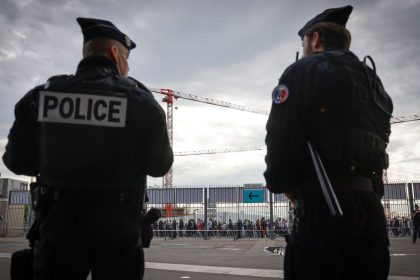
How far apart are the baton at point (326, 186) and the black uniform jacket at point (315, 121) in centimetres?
5

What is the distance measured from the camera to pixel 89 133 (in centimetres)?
223

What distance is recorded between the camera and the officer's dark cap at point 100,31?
263 cm

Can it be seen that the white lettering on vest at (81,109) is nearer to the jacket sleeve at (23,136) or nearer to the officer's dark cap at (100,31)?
the jacket sleeve at (23,136)

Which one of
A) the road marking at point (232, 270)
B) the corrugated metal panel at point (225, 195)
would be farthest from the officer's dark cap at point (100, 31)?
the corrugated metal panel at point (225, 195)

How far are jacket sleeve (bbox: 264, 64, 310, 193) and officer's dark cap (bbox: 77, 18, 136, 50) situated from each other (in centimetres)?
115

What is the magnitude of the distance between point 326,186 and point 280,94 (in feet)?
1.78

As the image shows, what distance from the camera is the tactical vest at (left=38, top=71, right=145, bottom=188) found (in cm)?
217

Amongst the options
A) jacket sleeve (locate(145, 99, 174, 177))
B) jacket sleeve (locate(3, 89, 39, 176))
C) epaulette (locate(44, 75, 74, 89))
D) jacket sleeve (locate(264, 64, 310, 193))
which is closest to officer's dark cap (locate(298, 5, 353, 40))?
jacket sleeve (locate(264, 64, 310, 193))

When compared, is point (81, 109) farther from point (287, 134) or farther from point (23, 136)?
point (287, 134)

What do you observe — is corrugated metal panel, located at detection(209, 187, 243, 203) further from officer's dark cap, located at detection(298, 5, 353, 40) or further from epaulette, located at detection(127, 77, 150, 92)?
officer's dark cap, located at detection(298, 5, 353, 40)

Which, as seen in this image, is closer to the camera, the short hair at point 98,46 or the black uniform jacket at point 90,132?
the black uniform jacket at point 90,132

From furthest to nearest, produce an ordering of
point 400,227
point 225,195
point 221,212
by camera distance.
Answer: point 221,212 < point 225,195 < point 400,227

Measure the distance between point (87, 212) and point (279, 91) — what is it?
1.20 meters

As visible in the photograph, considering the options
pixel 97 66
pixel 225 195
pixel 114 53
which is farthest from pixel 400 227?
pixel 97 66
